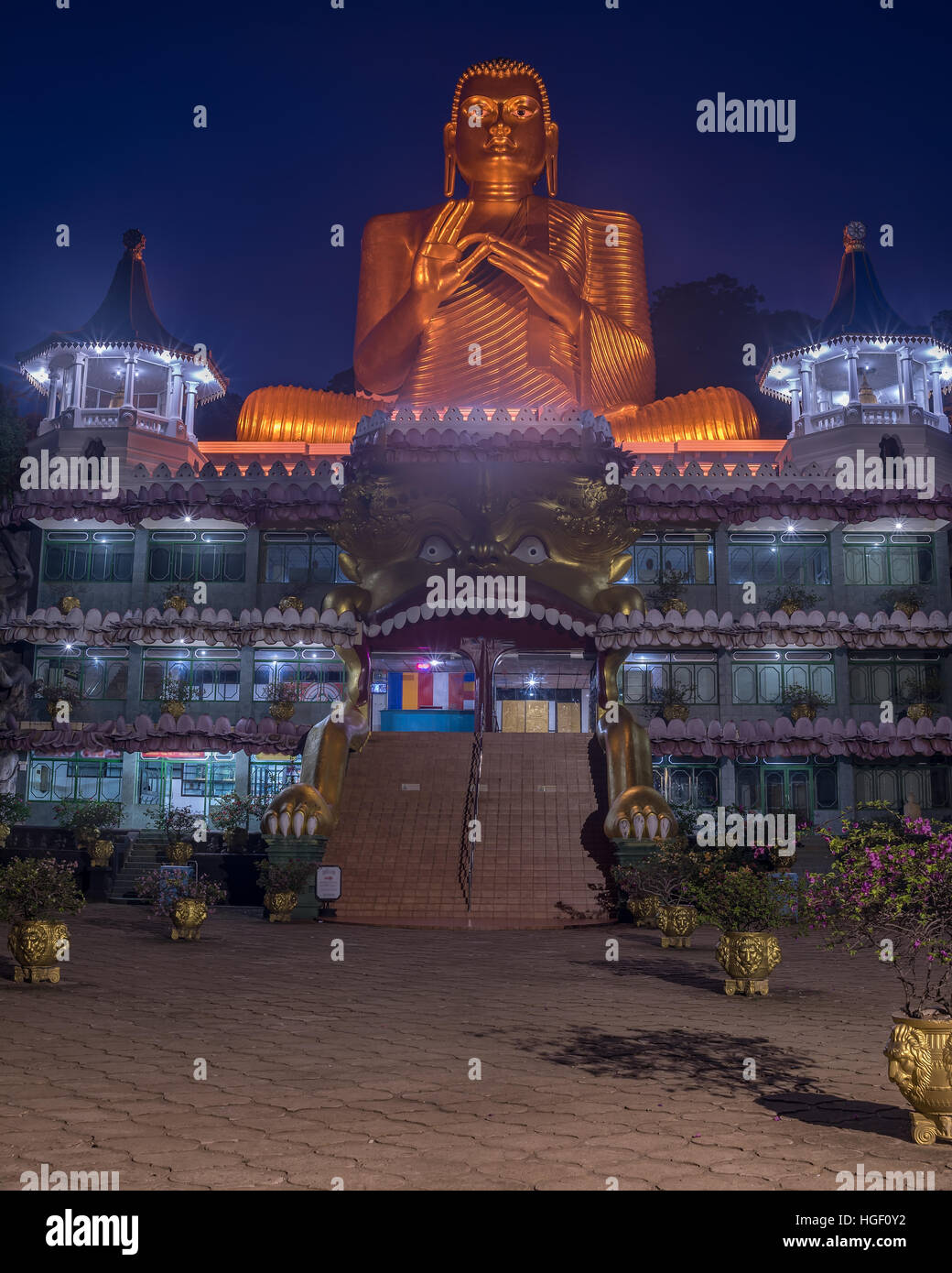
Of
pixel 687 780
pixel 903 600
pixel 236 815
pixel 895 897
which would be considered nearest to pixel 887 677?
pixel 903 600

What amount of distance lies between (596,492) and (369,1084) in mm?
22786

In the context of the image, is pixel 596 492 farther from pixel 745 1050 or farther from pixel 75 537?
pixel 745 1050

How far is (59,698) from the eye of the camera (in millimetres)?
32719

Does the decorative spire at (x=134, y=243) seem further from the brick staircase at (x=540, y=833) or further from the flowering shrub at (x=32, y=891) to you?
the flowering shrub at (x=32, y=891)

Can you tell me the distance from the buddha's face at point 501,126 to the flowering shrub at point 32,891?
31041 mm

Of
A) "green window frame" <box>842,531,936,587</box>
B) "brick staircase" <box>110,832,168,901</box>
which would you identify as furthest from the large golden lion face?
"brick staircase" <box>110,832,168,901</box>

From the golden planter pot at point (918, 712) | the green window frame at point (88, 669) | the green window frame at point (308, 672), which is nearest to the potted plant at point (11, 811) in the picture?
the green window frame at point (88, 669)

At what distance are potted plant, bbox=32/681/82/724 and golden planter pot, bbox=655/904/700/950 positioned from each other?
20.0 m

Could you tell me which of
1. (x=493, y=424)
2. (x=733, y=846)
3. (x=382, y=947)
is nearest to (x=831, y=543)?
(x=493, y=424)

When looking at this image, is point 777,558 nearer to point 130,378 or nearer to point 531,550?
point 531,550

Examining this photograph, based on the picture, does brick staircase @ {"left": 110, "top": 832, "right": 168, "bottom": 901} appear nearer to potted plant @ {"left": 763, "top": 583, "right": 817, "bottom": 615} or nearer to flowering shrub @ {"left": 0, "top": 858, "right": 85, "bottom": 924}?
flowering shrub @ {"left": 0, "top": 858, "right": 85, "bottom": 924}

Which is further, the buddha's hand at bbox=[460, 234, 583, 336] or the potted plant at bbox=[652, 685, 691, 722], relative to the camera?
the buddha's hand at bbox=[460, 234, 583, 336]

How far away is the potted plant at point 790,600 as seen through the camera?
32062 mm

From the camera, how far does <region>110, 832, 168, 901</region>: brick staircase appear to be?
25.2 meters
